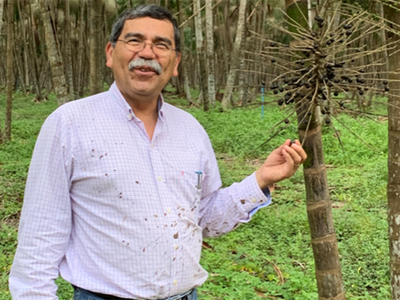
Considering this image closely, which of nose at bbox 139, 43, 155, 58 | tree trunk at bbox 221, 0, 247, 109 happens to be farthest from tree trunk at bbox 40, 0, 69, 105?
tree trunk at bbox 221, 0, 247, 109

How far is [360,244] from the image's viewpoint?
4.92 m

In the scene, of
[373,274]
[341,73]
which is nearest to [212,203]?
[341,73]

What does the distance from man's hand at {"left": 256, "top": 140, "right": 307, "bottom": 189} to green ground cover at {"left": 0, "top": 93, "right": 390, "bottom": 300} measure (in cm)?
20

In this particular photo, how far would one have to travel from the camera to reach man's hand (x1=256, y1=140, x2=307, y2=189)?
1.76 metres

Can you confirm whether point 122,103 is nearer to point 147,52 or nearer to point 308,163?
point 147,52

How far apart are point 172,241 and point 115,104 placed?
608mm

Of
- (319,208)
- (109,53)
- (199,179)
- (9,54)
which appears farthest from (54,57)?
(9,54)

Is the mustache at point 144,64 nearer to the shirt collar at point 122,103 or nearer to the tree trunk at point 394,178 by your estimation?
the shirt collar at point 122,103

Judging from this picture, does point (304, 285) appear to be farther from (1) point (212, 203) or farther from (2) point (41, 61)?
(2) point (41, 61)

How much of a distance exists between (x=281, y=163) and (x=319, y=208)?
0.31 meters

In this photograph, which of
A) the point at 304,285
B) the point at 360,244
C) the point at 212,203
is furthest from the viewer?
the point at 360,244

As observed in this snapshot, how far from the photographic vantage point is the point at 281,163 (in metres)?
1.92

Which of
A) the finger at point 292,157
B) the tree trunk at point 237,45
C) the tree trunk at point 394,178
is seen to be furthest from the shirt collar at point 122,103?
the tree trunk at point 237,45

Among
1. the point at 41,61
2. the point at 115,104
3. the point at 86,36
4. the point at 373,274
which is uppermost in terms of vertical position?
the point at 86,36
